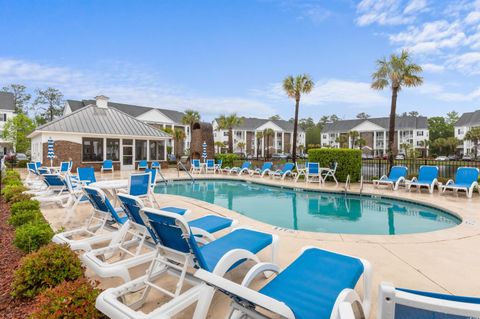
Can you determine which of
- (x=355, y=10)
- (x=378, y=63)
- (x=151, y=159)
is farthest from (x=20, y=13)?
(x=378, y=63)

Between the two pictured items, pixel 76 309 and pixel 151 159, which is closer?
pixel 76 309

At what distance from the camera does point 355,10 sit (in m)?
14.0

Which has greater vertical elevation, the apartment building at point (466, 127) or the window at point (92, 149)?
the apartment building at point (466, 127)

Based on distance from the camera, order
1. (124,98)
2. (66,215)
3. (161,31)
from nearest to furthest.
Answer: (66,215)
(161,31)
(124,98)

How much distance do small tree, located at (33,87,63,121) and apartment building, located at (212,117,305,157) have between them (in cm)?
2985

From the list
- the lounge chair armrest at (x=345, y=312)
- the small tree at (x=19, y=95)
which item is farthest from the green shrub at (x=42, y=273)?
the small tree at (x=19, y=95)

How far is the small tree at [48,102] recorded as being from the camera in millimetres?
49062

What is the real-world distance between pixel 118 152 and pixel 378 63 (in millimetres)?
19281

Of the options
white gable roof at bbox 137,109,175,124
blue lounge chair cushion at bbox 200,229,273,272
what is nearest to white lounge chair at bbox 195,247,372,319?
blue lounge chair cushion at bbox 200,229,273,272

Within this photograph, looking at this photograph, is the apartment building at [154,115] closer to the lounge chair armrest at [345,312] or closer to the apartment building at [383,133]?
the apartment building at [383,133]

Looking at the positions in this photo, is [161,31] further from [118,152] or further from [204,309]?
[204,309]

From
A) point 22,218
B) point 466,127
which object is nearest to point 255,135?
point 466,127

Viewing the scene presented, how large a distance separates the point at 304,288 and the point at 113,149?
22.3 m

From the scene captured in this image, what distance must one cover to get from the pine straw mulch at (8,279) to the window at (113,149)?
16.8 meters
